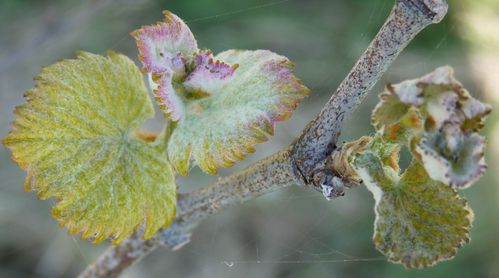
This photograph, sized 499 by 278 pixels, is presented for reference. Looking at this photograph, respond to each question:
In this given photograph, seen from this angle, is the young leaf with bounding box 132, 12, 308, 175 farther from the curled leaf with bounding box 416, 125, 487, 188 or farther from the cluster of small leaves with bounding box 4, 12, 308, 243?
the curled leaf with bounding box 416, 125, 487, 188

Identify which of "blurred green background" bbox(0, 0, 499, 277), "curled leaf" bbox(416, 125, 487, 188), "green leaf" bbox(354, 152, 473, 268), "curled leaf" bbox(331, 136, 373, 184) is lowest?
"blurred green background" bbox(0, 0, 499, 277)

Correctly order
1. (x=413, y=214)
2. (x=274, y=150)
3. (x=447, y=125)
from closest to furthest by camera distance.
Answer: (x=447, y=125) < (x=413, y=214) < (x=274, y=150)

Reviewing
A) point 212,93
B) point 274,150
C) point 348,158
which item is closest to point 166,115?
point 212,93

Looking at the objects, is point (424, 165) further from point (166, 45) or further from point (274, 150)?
point (274, 150)

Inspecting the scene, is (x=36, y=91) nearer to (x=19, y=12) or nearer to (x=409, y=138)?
(x=409, y=138)

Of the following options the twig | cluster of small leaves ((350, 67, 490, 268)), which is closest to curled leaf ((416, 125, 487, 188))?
cluster of small leaves ((350, 67, 490, 268))

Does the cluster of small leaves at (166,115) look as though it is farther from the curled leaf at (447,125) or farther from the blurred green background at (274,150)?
the blurred green background at (274,150)
